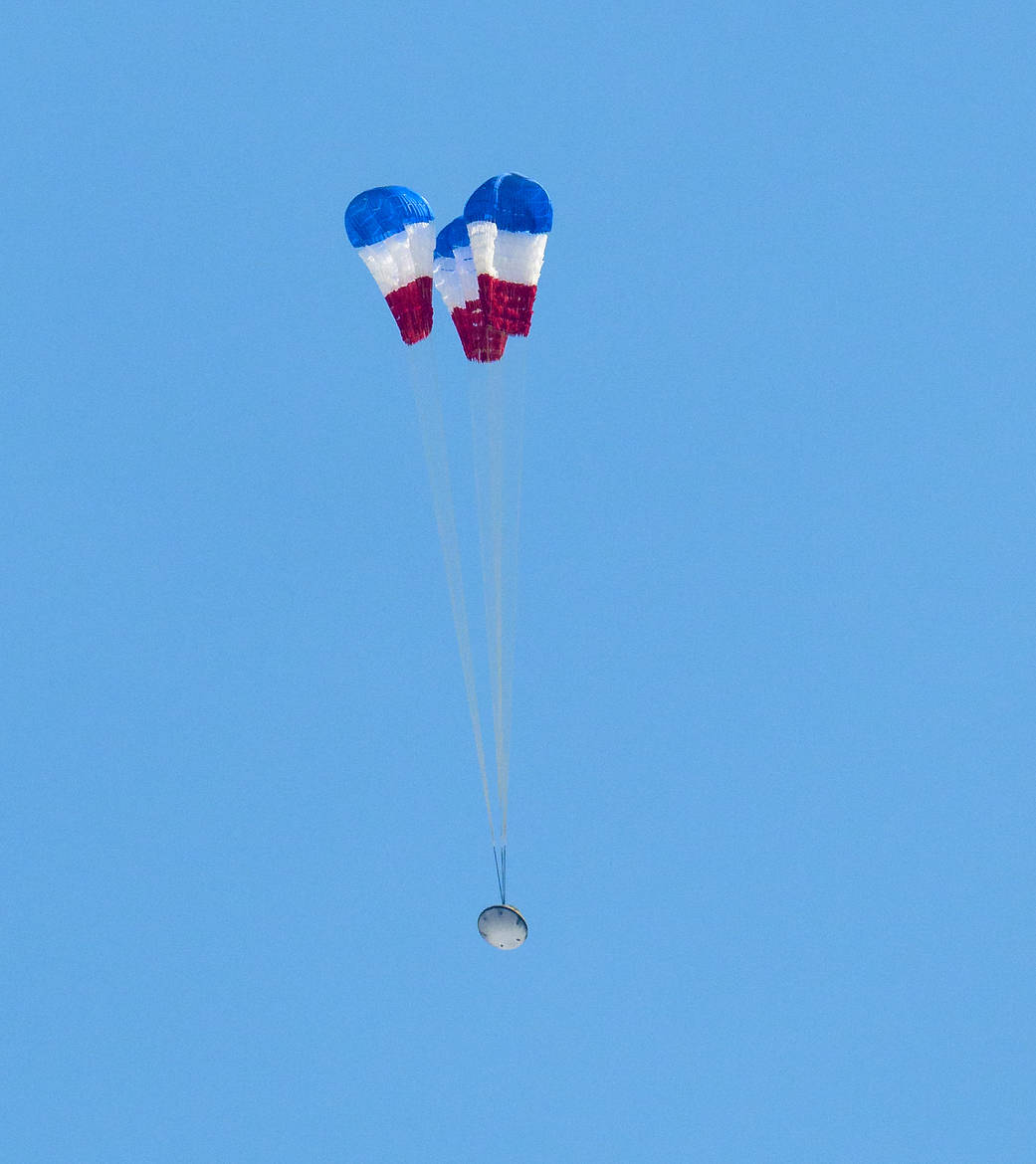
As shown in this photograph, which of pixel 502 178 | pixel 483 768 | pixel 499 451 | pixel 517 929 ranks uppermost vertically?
pixel 502 178

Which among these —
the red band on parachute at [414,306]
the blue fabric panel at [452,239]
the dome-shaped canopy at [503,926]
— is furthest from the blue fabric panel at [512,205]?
the dome-shaped canopy at [503,926]

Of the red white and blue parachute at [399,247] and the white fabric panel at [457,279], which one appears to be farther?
the white fabric panel at [457,279]

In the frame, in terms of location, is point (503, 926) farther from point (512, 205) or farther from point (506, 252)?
point (512, 205)

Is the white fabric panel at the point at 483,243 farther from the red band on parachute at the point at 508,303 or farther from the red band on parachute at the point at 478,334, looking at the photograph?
the red band on parachute at the point at 478,334

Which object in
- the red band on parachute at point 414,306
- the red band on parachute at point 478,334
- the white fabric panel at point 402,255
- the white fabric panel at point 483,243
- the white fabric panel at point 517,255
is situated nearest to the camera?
the white fabric panel at point 483,243

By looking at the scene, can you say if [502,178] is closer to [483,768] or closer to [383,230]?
[383,230]

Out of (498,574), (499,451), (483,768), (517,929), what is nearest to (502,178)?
(499,451)
